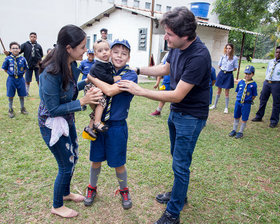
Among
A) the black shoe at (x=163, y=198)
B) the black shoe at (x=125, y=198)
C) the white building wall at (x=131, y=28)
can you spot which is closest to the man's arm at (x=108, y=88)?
the black shoe at (x=125, y=198)

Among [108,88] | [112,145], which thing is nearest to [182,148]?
[112,145]

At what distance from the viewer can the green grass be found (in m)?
2.68

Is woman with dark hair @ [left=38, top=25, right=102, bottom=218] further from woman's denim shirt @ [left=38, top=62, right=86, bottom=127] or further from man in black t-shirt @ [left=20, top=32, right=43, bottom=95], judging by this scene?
man in black t-shirt @ [left=20, top=32, right=43, bottom=95]

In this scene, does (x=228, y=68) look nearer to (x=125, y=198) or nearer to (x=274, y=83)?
(x=274, y=83)

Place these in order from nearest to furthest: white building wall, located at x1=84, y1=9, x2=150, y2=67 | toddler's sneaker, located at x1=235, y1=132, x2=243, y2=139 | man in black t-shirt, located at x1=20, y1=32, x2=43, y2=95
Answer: toddler's sneaker, located at x1=235, y1=132, x2=243, y2=139
man in black t-shirt, located at x1=20, y1=32, x2=43, y2=95
white building wall, located at x1=84, y1=9, x2=150, y2=67

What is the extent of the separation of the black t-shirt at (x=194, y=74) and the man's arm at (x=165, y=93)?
7 centimetres

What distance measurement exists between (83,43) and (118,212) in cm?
201

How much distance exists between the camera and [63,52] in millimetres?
1980

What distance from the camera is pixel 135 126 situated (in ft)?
18.0

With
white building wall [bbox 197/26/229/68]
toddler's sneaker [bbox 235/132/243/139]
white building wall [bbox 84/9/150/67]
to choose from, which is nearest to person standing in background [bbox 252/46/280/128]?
toddler's sneaker [bbox 235/132/243/139]

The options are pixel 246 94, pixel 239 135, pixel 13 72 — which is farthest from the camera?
pixel 13 72

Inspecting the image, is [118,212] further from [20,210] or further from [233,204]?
[233,204]

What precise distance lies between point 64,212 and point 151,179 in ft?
4.42

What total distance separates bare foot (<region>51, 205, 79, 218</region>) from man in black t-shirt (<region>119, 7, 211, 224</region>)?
1.02 meters
